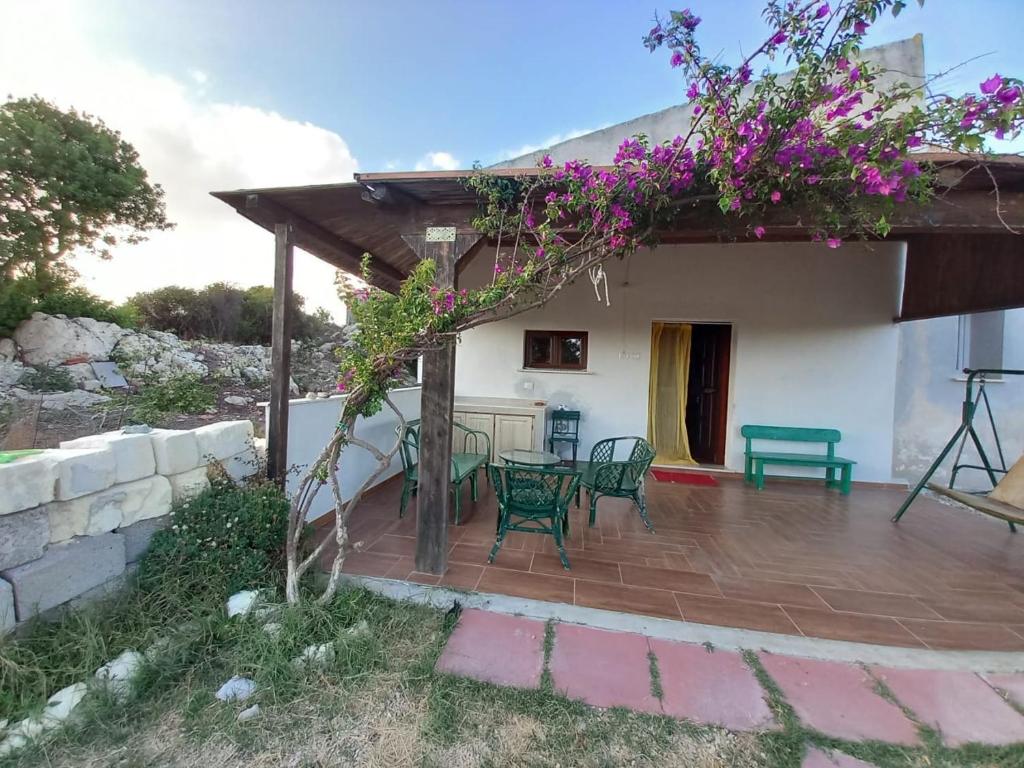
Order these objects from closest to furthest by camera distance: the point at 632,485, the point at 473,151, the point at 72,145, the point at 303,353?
the point at 632,485 < the point at 473,151 < the point at 72,145 < the point at 303,353

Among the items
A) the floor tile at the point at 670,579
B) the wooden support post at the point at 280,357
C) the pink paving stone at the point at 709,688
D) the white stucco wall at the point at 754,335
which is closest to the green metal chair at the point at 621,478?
the floor tile at the point at 670,579

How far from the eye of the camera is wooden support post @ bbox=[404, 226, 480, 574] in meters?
2.32

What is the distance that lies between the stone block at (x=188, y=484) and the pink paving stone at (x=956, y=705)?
134 inches

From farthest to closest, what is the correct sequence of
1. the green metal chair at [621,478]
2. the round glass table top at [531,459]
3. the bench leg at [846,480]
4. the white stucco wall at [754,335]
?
the white stucco wall at [754,335] → the bench leg at [846,480] → the round glass table top at [531,459] → the green metal chair at [621,478]

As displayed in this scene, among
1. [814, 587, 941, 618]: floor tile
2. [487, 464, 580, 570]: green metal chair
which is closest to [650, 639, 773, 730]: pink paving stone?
[487, 464, 580, 570]: green metal chair

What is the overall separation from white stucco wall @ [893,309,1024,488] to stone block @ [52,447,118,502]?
736cm

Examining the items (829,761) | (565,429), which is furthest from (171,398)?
(829,761)

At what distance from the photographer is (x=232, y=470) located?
2.38m

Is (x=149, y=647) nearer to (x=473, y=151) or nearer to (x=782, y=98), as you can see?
(x=782, y=98)

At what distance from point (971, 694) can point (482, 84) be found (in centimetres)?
658

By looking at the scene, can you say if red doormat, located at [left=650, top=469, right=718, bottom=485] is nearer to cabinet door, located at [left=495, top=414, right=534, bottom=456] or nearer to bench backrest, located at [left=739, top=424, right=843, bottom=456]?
bench backrest, located at [left=739, top=424, right=843, bottom=456]

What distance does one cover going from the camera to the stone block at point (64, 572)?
1.54 meters

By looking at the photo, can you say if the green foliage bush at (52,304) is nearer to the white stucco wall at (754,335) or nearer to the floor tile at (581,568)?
the white stucco wall at (754,335)

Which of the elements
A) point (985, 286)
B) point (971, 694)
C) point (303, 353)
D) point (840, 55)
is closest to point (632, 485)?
point (971, 694)
